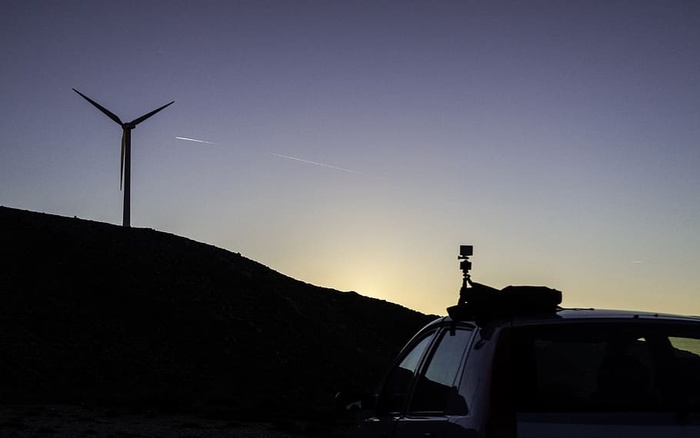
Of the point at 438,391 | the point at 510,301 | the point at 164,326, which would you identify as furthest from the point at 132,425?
the point at 164,326

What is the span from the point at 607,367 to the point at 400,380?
9.04ft

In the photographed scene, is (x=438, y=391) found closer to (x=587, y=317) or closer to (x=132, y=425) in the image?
(x=587, y=317)

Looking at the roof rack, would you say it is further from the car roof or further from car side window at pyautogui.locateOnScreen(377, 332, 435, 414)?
car side window at pyautogui.locateOnScreen(377, 332, 435, 414)

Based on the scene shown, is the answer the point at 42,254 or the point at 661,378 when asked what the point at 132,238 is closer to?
the point at 42,254

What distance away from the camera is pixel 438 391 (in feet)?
21.5

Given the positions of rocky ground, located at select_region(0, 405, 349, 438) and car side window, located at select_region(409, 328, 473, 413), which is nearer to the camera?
car side window, located at select_region(409, 328, 473, 413)

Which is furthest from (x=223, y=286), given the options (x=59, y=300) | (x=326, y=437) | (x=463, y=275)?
(x=463, y=275)

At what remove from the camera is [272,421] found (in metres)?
38.5

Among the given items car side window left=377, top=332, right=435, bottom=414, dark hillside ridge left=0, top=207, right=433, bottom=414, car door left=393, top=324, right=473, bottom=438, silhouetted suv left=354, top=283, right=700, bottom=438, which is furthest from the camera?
dark hillside ridge left=0, top=207, right=433, bottom=414

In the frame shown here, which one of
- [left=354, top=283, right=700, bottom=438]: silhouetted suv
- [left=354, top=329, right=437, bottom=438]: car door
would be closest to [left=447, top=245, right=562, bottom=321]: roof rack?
[left=354, top=283, right=700, bottom=438]: silhouetted suv

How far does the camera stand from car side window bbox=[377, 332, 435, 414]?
7.65 meters

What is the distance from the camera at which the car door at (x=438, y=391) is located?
238 inches

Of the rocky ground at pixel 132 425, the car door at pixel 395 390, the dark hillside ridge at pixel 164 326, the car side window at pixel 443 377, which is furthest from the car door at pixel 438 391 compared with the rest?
the dark hillside ridge at pixel 164 326

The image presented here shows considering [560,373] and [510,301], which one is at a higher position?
[510,301]
